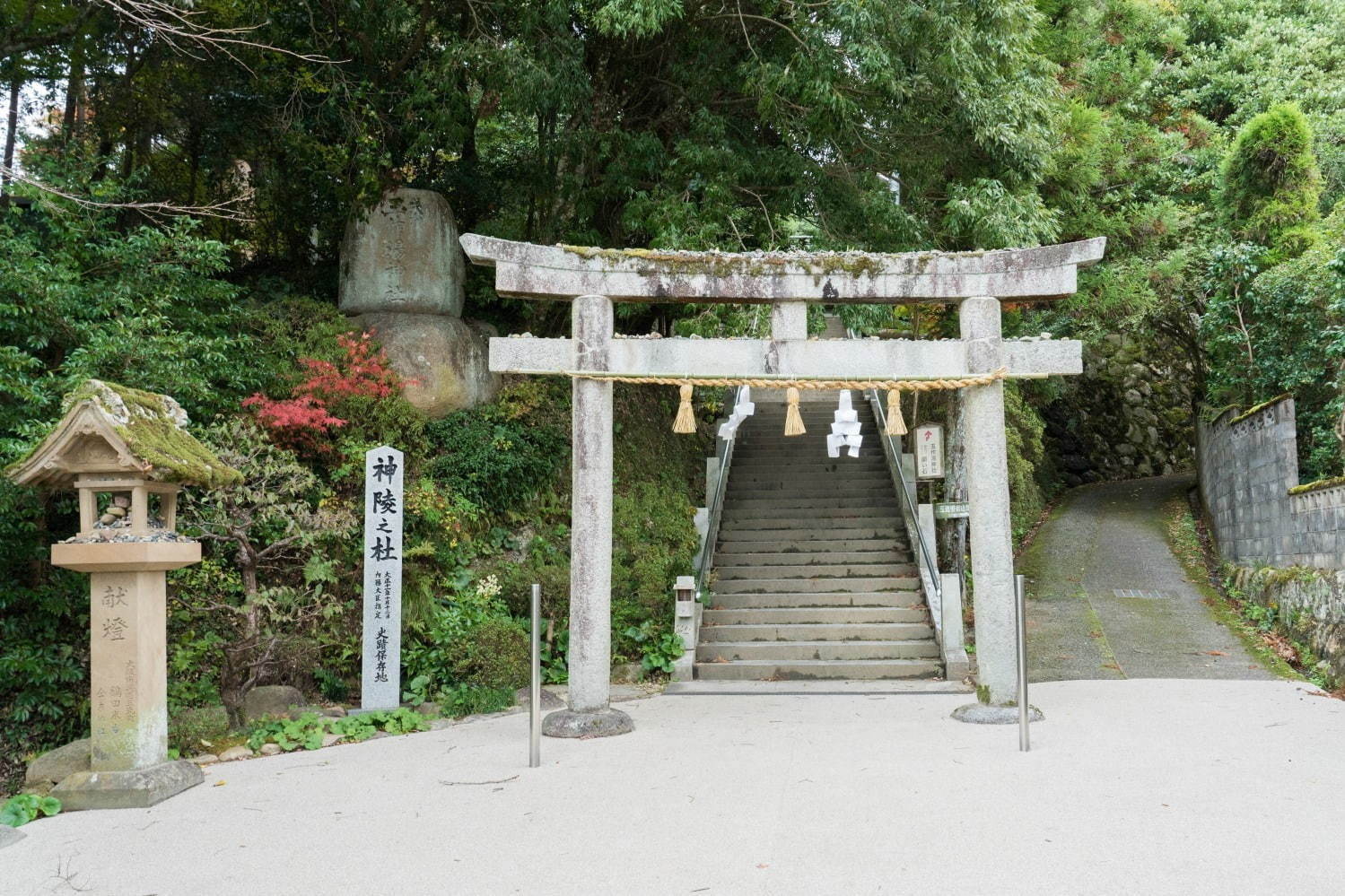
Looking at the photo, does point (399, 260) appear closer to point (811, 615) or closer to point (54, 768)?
point (811, 615)

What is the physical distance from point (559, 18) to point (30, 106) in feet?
27.1

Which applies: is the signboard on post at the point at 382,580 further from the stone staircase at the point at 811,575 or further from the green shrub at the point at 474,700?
the stone staircase at the point at 811,575

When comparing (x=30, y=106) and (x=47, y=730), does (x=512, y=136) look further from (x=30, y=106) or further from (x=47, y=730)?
(x=47, y=730)

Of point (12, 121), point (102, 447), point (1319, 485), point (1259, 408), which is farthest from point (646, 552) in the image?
point (12, 121)

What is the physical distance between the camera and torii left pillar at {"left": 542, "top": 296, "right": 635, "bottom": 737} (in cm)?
A: 776

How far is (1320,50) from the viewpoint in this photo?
1814 centimetres

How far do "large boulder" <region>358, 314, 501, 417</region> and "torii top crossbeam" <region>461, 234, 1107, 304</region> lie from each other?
13.9ft

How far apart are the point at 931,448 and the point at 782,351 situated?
503 cm

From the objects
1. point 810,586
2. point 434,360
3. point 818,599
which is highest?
point 434,360

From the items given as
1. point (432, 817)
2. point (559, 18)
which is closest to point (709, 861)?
point (432, 817)

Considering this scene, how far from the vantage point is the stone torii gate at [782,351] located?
7.83 metres

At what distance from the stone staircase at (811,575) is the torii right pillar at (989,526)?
2240 mm

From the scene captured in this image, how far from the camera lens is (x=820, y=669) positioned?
402 inches

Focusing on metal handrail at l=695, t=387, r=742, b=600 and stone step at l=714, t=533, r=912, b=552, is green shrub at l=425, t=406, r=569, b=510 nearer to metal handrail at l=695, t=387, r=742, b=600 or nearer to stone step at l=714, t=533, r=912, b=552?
metal handrail at l=695, t=387, r=742, b=600
